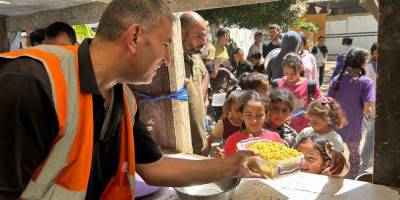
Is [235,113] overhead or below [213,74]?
below

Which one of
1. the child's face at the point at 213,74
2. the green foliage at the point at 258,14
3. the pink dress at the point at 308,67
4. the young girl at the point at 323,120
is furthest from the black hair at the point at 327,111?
the green foliage at the point at 258,14

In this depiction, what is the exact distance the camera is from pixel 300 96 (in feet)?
14.9

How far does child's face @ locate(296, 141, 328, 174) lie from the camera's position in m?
2.63

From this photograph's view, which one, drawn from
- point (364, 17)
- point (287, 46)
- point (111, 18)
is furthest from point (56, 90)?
point (364, 17)

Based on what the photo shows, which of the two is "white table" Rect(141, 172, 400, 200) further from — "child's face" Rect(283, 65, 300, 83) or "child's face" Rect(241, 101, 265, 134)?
"child's face" Rect(283, 65, 300, 83)

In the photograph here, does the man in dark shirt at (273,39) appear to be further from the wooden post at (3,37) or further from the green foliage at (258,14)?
the wooden post at (3,37)

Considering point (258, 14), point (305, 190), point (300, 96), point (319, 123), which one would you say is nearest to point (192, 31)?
point (319, 123)

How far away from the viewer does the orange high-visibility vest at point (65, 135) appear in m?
1.17

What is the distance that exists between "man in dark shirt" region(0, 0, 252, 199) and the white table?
14cm

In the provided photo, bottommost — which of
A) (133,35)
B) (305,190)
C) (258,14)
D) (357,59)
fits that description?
(305,190)

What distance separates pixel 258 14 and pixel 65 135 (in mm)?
13590

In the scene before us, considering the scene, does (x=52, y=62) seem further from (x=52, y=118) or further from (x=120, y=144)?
(x=120, y=144)

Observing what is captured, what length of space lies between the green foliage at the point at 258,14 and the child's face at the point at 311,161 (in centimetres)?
1129

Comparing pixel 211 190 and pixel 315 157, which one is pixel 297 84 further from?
pixel 211 190
